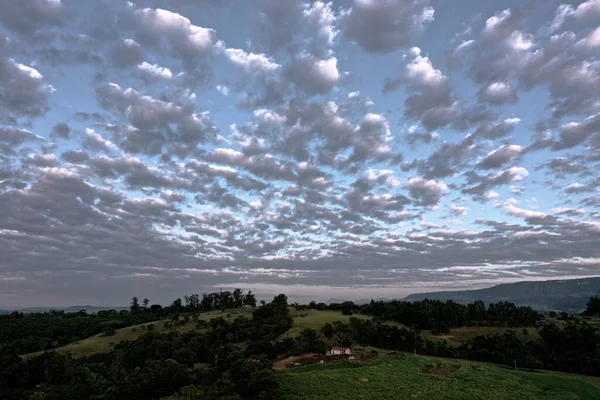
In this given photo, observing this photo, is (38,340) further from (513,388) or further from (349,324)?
(513,388)

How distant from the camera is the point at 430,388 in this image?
49.7 m

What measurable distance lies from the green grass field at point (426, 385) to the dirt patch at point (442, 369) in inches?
29.5

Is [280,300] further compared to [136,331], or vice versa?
[280,300]

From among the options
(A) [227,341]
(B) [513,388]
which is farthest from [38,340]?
(B) [513,388]

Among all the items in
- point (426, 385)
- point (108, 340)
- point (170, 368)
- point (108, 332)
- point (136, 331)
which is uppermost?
point (170, 368)

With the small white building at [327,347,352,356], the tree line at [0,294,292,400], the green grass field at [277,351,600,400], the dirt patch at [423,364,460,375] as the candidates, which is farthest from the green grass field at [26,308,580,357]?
the green grass field at [277,351,600,400]

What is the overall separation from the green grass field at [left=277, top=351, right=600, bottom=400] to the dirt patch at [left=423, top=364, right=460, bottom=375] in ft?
2.46

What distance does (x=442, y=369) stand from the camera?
60.2 metres

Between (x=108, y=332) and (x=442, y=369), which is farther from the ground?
(x=442, y=369)

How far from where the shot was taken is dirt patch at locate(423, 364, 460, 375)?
58850mm

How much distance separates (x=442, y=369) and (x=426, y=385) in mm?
10671

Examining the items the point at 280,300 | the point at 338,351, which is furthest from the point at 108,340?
the point at 338,351

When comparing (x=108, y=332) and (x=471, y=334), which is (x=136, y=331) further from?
(x=471, y=334)

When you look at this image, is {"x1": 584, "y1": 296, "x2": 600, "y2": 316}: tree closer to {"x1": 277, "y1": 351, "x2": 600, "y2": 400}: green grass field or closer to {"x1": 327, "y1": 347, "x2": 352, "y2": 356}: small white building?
{"x1": 277, "y1": 351, "x2": 600, "y2": 400}: green grass field
